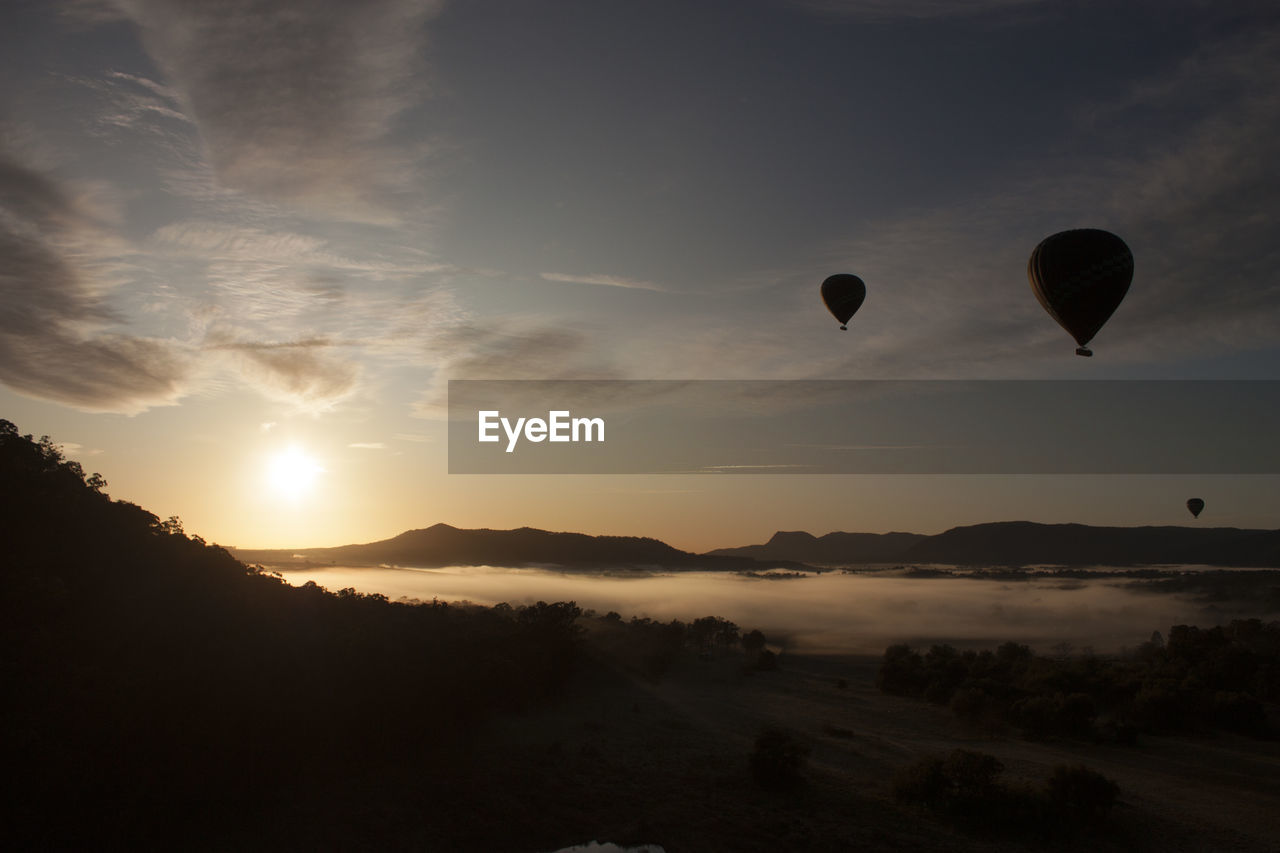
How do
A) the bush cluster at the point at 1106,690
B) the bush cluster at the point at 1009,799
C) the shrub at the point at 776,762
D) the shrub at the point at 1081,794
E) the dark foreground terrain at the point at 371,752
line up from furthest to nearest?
the bush cluster at the point at 1106,690 → the shrub at the point at 776,762 → the shrub at the point at 1081,794 → the bush cluster at the point at 1009,799 → the dark foreground terrain at the point at 371,752

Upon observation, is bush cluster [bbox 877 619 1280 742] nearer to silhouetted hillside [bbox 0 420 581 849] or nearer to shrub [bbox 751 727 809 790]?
shrub [bbox 751 727 809 790]

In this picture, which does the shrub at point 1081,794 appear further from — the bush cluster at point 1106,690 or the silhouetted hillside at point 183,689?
the silhouetted hillside at point 183,689

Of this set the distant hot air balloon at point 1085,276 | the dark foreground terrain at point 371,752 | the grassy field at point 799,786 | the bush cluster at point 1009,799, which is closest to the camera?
the dark foreground terrain at point 371,752

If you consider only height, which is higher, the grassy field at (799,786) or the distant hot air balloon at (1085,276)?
the distant hot air balloon at (1085,276)

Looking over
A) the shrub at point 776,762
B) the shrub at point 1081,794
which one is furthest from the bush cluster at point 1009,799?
the shrub at point 776,762

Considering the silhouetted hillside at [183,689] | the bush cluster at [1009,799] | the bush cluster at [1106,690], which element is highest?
the silhouetted hillside at [183,689]

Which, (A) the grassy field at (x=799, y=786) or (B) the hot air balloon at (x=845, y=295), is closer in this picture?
(A) the grassy field at (x=799, y=786)

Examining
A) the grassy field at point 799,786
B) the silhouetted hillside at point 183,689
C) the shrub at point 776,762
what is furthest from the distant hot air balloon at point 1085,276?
the silhouetted hillside at point 183,689

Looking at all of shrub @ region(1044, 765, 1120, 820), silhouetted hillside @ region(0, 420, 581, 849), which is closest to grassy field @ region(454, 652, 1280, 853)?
shrub @ region(1044, 765, 1120, 820)
